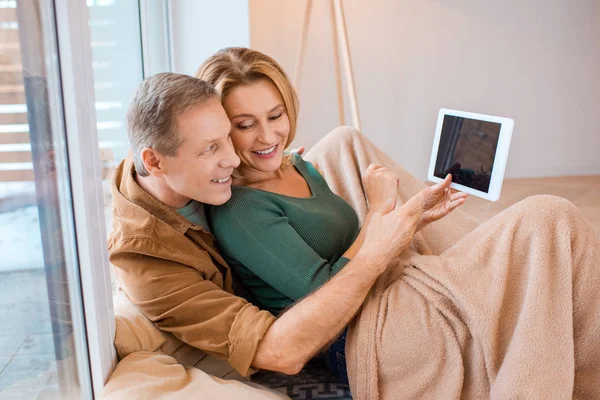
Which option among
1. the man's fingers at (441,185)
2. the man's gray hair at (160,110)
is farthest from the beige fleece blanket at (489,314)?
the man's gray hair at (160,110)

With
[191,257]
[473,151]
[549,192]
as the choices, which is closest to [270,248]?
[191,257]

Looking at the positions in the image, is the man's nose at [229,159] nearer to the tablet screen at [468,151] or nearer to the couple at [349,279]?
the couple at [349,279]

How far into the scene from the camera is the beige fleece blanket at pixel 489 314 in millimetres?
1148

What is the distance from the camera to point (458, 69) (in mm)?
3715

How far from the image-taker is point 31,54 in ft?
3.10

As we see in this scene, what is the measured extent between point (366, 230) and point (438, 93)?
8.28 feet

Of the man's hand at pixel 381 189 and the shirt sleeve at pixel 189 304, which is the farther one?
the man's hand at pixel 381 189

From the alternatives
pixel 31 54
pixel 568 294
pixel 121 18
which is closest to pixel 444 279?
pixel 568 294

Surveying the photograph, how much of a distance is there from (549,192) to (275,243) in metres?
2.62

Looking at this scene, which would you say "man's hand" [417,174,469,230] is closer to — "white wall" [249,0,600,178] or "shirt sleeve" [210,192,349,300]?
"shirt sleeve" [210,192,349,300]

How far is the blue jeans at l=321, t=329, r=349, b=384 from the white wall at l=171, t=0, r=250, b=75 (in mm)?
1609

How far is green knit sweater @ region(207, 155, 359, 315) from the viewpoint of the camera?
1.31m

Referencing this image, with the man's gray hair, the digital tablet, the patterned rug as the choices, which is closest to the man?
the man's gray hair

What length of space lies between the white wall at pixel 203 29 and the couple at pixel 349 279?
1385mm
